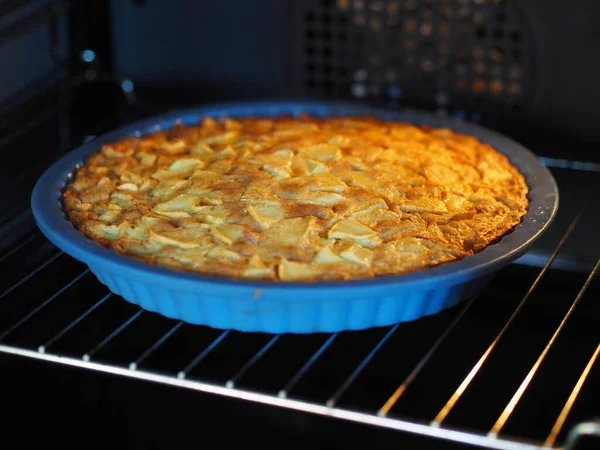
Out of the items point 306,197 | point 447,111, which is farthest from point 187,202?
point 447,111

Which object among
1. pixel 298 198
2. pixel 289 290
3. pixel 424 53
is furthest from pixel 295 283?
pixel 424 53

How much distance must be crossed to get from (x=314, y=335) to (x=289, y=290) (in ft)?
1.03

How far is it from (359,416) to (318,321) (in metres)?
0.20

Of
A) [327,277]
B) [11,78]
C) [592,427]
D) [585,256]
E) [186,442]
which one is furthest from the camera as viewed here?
[11,78]

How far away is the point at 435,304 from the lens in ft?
3.51

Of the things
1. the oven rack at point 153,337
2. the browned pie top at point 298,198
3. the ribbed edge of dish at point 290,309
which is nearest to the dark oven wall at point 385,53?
the browned pie top at point 298,198

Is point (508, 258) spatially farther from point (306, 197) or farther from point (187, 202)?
point (187, 202)

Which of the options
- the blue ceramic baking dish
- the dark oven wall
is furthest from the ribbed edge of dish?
the dark oven wall

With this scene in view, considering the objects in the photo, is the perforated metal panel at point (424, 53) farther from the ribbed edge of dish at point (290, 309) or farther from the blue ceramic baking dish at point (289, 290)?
the ribbed edge of dish at point (290, 309)

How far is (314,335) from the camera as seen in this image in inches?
48.9

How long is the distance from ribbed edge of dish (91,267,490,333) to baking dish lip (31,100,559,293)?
1.0 inches

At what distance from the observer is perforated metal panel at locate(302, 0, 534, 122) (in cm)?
144

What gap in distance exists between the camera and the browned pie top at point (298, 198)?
3.45 feet

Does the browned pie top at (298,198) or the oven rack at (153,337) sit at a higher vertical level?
the browned pie top at (298,198)
